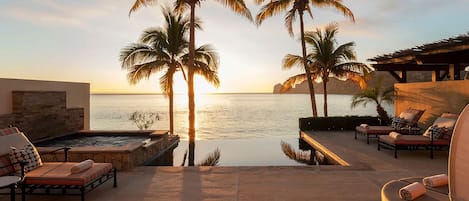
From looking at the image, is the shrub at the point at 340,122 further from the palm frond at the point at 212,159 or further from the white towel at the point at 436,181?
the white towel at the point at 436,181

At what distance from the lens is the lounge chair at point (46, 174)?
4320 mm

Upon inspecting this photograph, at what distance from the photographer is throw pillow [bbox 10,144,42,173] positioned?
465 centimetres

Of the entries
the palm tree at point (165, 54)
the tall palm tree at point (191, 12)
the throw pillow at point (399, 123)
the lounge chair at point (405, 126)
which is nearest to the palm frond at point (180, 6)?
the tall palm tree at point (191, 12)

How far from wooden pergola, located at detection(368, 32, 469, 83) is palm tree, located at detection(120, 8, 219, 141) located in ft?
21.8

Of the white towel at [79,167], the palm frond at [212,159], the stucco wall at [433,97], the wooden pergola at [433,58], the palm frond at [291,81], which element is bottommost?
the palm frond at [212,159]

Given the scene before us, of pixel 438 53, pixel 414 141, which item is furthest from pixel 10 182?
pixel 438 53

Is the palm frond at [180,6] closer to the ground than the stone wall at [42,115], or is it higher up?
higher up

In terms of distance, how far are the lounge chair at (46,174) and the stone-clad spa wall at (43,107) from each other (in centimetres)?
361

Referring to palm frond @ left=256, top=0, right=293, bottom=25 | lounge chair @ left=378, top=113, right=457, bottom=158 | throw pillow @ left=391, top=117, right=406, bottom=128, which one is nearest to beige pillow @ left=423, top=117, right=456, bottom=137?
lounge chair @ left=378, top=113, right=457, bottom=158

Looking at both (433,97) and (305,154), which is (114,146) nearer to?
(305,154)

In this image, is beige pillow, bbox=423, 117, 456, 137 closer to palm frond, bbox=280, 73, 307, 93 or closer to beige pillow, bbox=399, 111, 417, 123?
beige pillow, bbox=399, 111, 417, 123

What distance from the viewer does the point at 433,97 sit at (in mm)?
10680

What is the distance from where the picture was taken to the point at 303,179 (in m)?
5.55

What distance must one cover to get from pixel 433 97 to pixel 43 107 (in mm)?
11659
